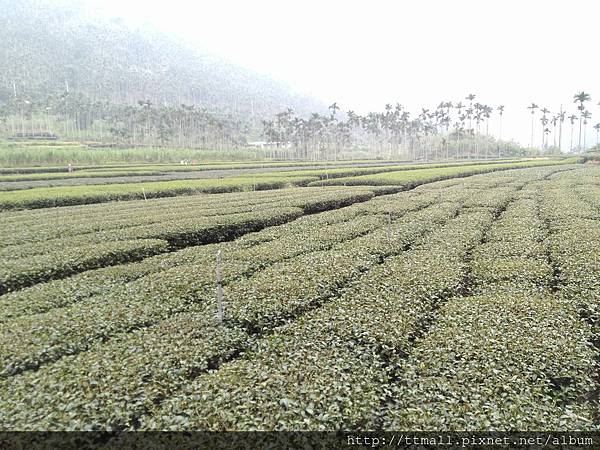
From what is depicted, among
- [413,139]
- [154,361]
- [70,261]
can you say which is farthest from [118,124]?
[154,361]

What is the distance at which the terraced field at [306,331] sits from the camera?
585 centimetres

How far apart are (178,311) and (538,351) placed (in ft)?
25.1

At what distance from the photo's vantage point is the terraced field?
5.85 meters

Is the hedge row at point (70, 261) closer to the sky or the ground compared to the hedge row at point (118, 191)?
closer to the ground

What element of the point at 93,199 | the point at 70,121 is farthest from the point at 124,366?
the point at 70,121

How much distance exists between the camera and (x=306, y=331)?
8.30 meters

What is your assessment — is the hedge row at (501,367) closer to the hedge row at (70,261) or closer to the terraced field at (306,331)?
the terraced field at (306,331)

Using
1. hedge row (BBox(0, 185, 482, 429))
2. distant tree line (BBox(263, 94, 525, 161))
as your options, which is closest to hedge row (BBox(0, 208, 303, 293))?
hedge row (BBox(0, 185, 482, 429))

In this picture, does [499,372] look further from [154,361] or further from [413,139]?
[413,139]

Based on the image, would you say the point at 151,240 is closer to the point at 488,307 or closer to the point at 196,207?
the point at 196,207

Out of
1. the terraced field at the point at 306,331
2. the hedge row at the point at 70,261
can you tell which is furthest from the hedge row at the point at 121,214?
the hedge row at the point at 70,261

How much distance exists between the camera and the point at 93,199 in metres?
29.1

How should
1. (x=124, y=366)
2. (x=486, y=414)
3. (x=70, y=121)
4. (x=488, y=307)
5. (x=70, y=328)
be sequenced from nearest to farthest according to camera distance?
(x=486, y=414), (x=124, y=366), (x=70, y=328), (x=488, y=307), (x=70, y=121)

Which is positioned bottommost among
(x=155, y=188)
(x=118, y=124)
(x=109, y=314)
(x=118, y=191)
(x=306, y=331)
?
(x=306, y=331)
